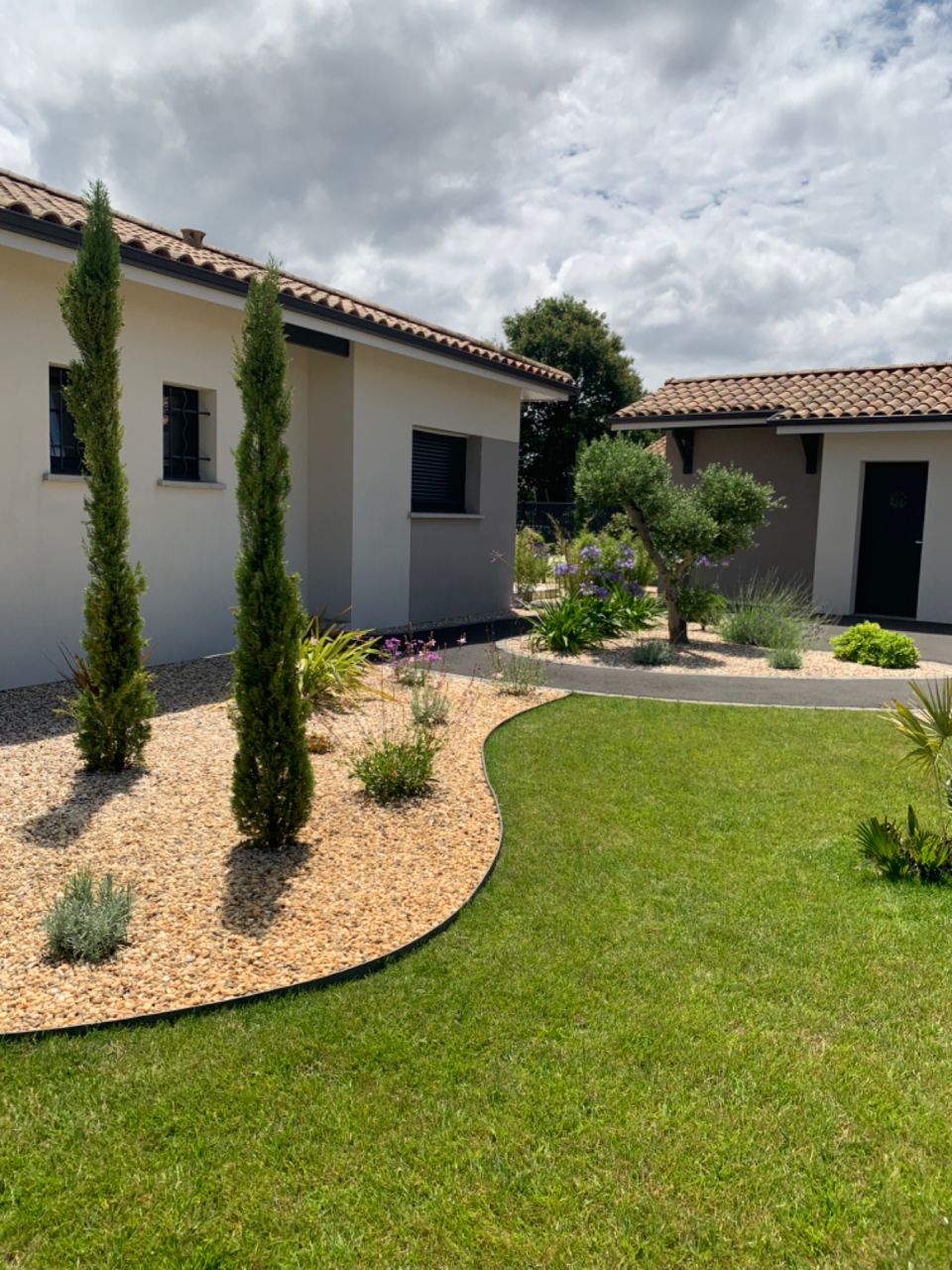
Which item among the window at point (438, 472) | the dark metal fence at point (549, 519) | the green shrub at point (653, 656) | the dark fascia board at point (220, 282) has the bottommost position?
the green shrub at point (653, 656)

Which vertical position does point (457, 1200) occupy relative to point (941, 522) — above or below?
below

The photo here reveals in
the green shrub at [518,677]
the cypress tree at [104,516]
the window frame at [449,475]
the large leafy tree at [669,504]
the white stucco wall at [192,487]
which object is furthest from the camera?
the window frame at [449,475]

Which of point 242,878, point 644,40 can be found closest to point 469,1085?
point 242,878

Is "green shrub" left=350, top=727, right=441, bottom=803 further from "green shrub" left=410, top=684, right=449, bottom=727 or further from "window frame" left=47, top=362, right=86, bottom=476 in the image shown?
"window frame" left=47, top=362, right=86, bottom=476

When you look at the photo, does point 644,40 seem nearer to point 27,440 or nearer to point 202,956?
point 27,440

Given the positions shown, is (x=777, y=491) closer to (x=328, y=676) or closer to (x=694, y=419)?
(x=694, y=419)

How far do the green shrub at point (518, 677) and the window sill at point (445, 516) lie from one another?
374 cm

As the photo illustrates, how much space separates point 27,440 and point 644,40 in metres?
6.91

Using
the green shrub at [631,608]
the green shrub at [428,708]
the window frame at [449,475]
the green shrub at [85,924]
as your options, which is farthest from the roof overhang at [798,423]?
the green shrub at [85,924]

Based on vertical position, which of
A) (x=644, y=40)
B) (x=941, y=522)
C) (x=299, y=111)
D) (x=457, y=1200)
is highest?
(x=299, y=111)

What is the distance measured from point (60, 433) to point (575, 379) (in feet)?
93.9

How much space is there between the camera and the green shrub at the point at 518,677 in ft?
30.8

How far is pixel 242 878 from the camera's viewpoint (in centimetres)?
476

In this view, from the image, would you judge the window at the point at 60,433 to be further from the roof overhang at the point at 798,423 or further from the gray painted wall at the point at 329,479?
the roof overhang at the point at 798,423
